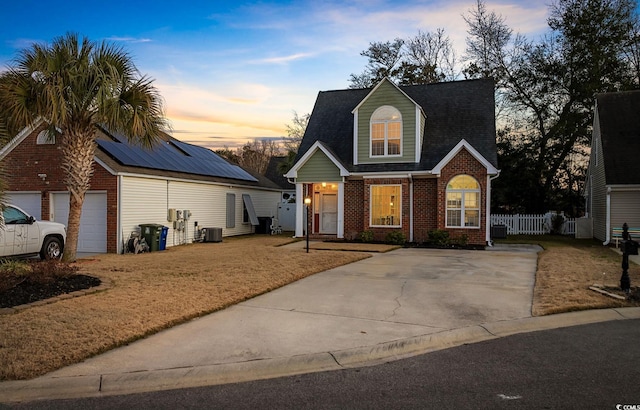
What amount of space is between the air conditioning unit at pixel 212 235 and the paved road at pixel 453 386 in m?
15.6

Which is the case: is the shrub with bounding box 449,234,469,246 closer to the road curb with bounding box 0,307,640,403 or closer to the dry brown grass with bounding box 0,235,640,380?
the dry brown grass with bounding box 0,235,640,380

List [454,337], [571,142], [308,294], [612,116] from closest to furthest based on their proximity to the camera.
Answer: [454,337]
[308,294]
[612,116]
[571,142]

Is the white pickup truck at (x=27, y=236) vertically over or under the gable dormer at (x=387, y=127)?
under

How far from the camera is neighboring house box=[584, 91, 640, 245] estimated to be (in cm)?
1820

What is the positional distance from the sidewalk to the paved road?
0.95ft

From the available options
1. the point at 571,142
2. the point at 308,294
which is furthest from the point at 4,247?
the point at 571,142

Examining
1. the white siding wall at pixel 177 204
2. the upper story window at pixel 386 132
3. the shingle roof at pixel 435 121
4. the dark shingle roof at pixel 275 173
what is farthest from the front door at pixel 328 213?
the dark shingle roof at pixel 275 173

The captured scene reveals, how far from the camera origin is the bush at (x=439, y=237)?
57.8ft

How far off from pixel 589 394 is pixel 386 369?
6.37 feet

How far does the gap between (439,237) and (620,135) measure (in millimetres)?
9895

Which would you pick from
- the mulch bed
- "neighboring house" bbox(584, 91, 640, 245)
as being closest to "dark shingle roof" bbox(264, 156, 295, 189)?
"neighboring house" bbox(584, 91, 640, 245)

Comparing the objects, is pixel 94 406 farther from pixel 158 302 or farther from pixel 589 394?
pixel 589 394

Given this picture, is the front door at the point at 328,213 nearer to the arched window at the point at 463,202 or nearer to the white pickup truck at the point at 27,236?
the arched window at the point at 463,202

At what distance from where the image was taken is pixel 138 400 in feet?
13.4
